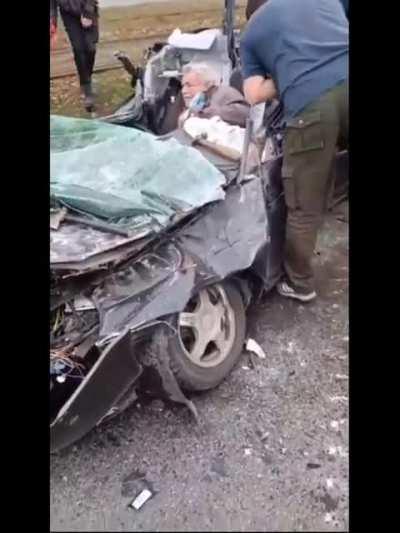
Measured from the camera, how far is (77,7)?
6047mm

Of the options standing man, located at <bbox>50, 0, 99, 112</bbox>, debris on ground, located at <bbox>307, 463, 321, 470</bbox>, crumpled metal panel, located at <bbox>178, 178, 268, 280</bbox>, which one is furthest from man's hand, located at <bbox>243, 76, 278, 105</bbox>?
standing man, located at <bbox>50, 0, 99, 112</bbox>

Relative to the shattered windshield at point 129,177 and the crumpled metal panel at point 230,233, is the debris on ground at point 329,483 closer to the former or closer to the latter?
the crumpled metal panel at point 230,233

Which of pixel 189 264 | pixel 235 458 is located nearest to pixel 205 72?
pixel 189 264

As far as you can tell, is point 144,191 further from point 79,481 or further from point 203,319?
point 79,481

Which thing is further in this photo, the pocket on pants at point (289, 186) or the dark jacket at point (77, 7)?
the dark jacket at point (77, 7)

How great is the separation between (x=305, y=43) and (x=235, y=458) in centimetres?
185

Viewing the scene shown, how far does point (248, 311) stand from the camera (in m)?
3.56

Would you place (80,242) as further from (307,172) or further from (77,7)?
(77,7)

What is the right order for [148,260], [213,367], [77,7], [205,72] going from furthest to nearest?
[77,7] → [205,72] → [213,367] → [148,260]

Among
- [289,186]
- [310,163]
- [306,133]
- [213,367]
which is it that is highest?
[306,133]

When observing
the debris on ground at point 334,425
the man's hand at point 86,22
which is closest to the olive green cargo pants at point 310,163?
the debris on ground at point 334,425

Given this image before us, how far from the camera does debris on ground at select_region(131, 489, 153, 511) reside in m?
2.53

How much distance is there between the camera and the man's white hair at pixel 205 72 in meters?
4.24
